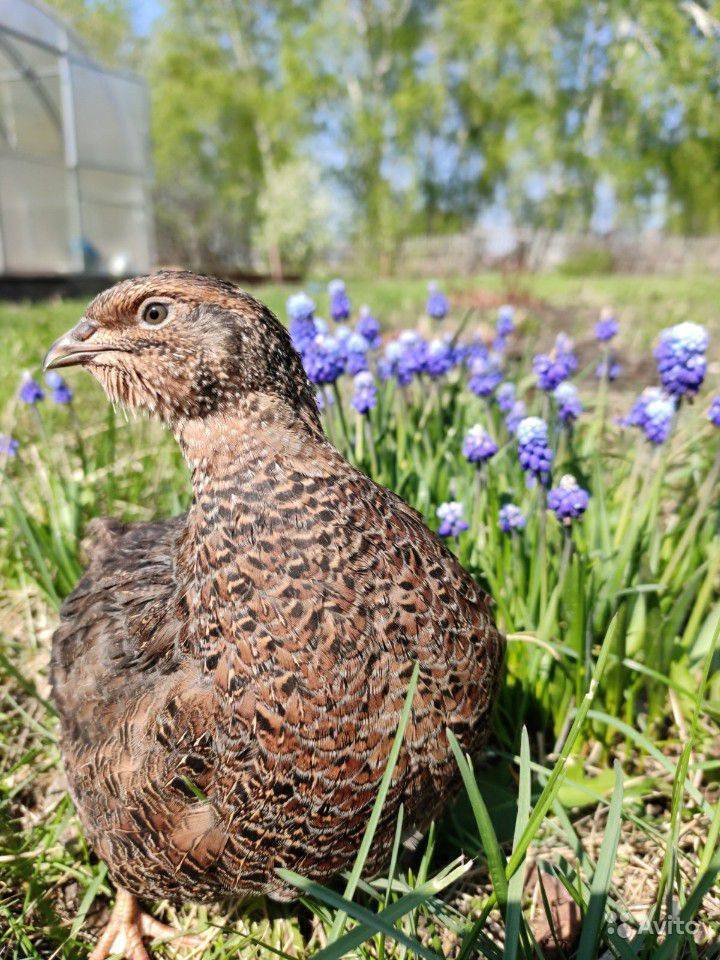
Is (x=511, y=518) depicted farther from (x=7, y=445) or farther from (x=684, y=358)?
(x=7, y=445)

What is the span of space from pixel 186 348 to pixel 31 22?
15098 millimetres

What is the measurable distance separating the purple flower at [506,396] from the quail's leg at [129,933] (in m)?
1.94

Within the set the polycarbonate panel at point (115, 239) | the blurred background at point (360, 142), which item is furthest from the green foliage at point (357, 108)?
the polycarbonate panel at point (115, 239)

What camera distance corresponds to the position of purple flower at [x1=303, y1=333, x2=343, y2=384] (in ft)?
7.04

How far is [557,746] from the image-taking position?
1.84 metres

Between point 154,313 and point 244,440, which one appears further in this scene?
point 154,313

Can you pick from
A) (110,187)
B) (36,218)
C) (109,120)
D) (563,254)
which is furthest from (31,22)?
(563,254)

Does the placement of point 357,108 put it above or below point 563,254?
above

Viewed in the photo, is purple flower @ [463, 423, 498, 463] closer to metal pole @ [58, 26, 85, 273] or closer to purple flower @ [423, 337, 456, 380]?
purple flower @ [423, 337, 456, 380]

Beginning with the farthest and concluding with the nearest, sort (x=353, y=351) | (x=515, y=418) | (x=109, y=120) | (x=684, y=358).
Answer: (x=109, y=120) < (x=353, y=351) < (x=515, y=418) < (x=684, y=358)

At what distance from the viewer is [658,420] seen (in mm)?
1921

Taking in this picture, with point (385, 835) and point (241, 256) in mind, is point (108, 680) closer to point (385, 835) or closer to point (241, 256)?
point (385, 835)

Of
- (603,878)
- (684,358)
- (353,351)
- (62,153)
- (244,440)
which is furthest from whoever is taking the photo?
(62,153)

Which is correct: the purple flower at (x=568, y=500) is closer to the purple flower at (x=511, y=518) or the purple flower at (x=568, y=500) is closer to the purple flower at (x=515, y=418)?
the purple flower at (x=511, y=518)
